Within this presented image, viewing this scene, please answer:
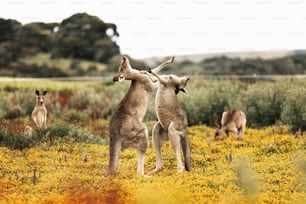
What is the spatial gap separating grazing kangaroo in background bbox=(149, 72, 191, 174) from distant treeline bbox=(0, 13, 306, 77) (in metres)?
34.1

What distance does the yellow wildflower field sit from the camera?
8.57m

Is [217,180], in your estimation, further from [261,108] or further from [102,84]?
[102,84]

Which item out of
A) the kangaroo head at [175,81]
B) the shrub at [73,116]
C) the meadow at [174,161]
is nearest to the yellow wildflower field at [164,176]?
the meadow at [174,161]

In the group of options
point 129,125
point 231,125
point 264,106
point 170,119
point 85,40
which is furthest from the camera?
point 85,40

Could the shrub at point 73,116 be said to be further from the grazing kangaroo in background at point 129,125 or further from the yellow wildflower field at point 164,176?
the grazing kangaroo in background at point 129,125

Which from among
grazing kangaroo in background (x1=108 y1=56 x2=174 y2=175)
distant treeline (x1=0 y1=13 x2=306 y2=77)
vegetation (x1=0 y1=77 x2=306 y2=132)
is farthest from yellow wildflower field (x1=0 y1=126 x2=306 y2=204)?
distant treeline (x1=0 y1=13 x2=306 y2=77)

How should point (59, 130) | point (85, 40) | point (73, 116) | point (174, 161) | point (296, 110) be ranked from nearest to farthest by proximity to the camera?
point (174, 161) < point (59, 130) < point (296, 110) < point (73, 116) < point (85, 40)

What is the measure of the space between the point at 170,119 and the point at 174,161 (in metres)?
1.68

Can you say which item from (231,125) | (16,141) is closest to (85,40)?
(231,125)

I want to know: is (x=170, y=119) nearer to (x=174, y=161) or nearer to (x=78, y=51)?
(x=174, y=161)

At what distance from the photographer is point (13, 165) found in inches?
466

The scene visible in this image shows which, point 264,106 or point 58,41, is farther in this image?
point 58,41

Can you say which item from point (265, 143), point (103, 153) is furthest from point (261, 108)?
point (103, 153)

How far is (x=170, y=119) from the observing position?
10766mm
